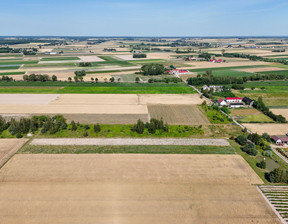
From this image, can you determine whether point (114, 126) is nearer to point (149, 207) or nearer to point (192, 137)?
point (192, 137)

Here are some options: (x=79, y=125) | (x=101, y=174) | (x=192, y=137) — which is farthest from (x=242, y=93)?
(x=101, y=174)

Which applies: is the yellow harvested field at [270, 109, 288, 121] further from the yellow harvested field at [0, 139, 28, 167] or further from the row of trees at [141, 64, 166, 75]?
the yellow harvested field at [0, 139, 28, 167]

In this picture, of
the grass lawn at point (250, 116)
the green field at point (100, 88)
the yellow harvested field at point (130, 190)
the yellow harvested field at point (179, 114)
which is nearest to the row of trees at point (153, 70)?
the green field at point (100, 88)

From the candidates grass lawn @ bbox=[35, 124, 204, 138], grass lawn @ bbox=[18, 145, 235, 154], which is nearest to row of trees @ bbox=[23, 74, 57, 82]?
grass lawn @ bbox=[35, 124, 204, 138]

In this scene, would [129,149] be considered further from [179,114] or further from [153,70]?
[153,70]

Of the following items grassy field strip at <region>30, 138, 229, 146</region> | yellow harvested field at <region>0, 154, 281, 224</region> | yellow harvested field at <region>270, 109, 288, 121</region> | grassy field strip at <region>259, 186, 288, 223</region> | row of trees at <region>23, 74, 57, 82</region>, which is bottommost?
grassy field strip at <region>259, 186, 288, 223</region>

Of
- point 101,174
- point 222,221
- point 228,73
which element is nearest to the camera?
point 222,221

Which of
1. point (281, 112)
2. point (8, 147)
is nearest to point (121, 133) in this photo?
point (8, 147)
